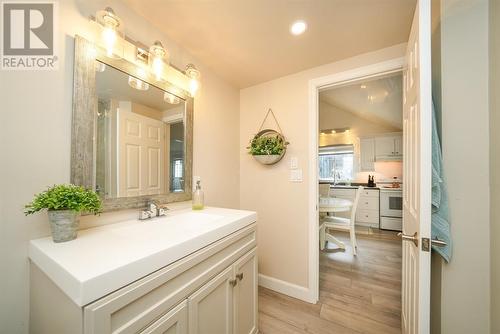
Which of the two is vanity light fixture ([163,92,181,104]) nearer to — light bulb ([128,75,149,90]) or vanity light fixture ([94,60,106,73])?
light bulb ([128,75,149,90])

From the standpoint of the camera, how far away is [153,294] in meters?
0.70

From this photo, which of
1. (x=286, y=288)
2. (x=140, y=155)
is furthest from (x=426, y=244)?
(x=140, y=155)

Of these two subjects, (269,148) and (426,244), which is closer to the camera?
(426,244)

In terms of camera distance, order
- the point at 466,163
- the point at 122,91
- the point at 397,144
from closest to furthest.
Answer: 1. the point at 466,163
2. the point at 122,91
3. the point at 397,144

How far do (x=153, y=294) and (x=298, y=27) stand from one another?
5.67 ft

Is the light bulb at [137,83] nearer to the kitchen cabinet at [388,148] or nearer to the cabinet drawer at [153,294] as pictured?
the cabinet drawer at [153,294]

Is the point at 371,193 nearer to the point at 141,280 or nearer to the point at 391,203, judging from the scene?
the point at 391,203

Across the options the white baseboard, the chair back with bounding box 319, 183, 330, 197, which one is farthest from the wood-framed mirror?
the chair back with bounding box 319, 183, 330, 197

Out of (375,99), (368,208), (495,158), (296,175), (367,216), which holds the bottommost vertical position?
(367,216)

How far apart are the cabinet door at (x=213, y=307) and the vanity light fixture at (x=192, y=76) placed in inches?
53.0

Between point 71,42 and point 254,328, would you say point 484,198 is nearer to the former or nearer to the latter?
point 254,328

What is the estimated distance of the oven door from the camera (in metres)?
3.93

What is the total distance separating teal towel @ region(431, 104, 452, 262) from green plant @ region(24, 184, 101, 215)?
1566mm

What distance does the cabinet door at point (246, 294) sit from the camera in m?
1.18
